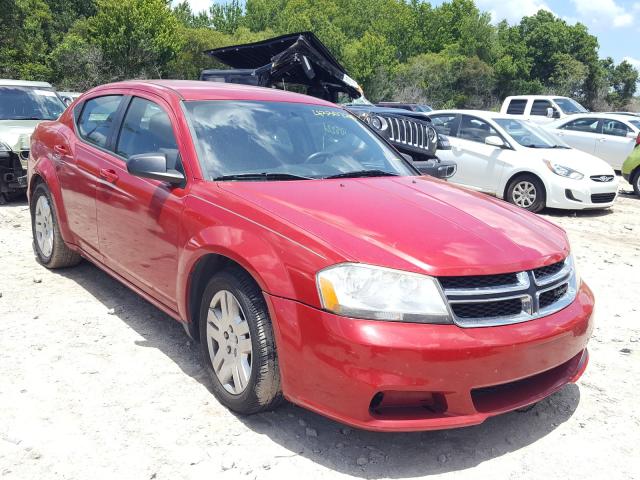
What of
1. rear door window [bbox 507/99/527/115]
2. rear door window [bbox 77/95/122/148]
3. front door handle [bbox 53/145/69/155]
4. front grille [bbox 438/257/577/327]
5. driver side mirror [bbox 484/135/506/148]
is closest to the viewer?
front grille [bbox 438/257/577/327]

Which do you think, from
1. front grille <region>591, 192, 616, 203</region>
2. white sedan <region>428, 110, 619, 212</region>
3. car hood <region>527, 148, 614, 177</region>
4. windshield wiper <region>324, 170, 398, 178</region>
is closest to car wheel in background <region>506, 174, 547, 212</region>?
white sedan <region>428, 110, 619, 212</region>

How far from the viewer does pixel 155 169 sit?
3.24 m

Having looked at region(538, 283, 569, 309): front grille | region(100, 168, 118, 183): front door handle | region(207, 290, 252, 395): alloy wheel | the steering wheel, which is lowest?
region(207, 290, 252, 395): alloy wheel

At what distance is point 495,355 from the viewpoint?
2.44 metres

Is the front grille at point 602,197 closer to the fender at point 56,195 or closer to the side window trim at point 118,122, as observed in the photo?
the side window trim at point 118,122

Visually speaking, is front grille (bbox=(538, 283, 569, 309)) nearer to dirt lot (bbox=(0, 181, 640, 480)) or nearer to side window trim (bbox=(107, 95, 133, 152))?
dirt lot (bbox=(0, 181, 640, 480))

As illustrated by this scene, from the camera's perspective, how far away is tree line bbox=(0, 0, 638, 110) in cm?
3944

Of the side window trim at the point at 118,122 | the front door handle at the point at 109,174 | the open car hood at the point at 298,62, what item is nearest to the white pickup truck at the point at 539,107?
the open car hood at the point at 298,62

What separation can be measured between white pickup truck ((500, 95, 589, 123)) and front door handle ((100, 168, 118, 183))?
14.2 meters

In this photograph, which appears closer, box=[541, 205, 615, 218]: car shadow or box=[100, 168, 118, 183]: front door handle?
box=[100, 168, 118, 183]: front door handle

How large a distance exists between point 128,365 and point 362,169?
188cm

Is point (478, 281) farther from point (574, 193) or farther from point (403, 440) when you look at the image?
point (574, 193)

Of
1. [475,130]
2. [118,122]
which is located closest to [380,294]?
[118,122]

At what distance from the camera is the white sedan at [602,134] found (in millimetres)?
13641
